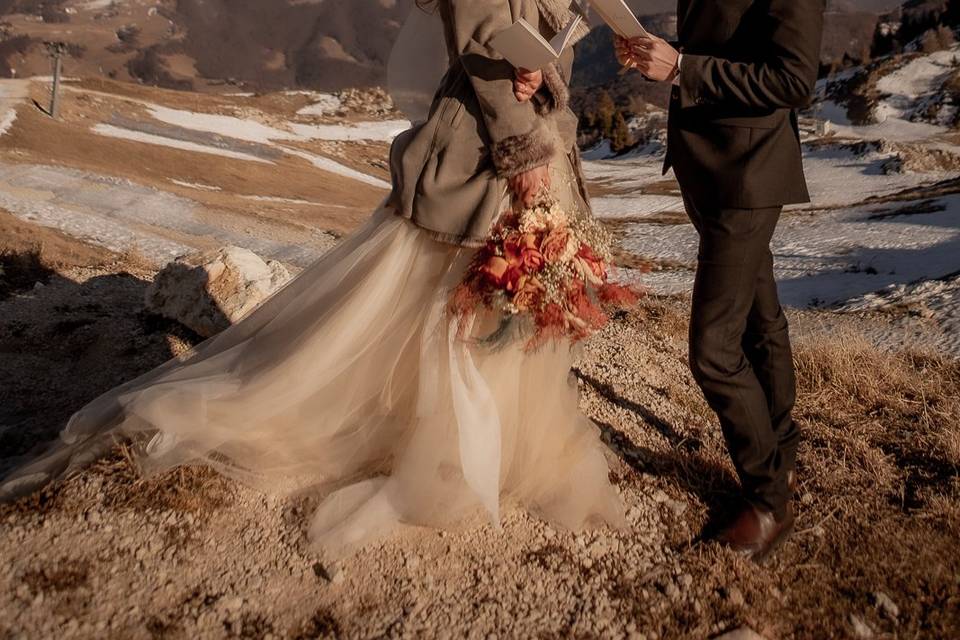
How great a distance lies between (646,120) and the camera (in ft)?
215

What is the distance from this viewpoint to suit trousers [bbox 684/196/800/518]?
2.48 m

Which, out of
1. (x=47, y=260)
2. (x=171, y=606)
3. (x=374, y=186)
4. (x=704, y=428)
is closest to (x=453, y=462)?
(x=171, y=606)

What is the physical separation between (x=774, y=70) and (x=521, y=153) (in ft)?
2.88

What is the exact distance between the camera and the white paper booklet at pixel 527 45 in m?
2.07

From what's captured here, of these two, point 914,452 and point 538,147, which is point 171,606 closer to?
point 538,147

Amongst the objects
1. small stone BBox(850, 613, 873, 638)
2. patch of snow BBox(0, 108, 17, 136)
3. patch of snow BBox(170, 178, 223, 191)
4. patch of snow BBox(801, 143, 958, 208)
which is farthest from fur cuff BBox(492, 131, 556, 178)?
patch of snow BBox(801, 143, 958, 208)

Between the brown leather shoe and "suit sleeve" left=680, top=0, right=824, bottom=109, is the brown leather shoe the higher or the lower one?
the lower one

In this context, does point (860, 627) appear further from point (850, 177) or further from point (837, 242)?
point (850, 177)

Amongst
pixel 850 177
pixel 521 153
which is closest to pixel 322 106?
pixel 850 177

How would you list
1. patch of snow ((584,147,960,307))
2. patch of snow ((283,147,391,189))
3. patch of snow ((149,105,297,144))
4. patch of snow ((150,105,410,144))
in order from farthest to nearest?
patch of snow ((150,105,410,144)) < patch of snow ((149,105,297,144)) < patch of snow ((283,147,391,189)) < patch of snow ((584,147,960,307))

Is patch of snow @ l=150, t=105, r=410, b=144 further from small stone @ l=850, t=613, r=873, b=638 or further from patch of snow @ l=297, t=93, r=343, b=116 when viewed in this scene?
small stone @ l=850, t=613, r=873, b=638

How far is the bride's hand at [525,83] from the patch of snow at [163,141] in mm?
25391

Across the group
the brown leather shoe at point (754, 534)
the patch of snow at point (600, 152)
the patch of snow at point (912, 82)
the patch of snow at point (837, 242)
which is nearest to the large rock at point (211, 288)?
the brown leather shoe at point (754, 534)

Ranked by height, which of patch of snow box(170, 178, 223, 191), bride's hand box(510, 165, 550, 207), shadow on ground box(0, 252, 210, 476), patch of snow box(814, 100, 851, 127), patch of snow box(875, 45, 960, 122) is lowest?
patch of snow box(170, 178, 223, 191)
